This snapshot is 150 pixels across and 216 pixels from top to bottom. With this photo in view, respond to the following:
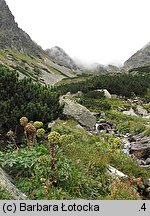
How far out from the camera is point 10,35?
5517 inches

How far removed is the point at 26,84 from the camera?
33.5 feet

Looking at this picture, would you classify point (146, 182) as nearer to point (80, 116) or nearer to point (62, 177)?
point (62, 177)

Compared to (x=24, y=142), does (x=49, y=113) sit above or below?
above

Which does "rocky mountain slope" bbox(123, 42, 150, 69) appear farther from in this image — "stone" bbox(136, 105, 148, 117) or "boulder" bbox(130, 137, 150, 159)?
"boulder" bbox(130, 137, 150, 159)

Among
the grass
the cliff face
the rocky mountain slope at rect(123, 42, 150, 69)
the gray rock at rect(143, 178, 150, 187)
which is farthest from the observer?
the rocky mountain slope at rect(123, 42, 150, 69)

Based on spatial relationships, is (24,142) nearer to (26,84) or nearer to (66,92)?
(26,84)

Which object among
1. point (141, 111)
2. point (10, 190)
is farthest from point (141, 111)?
point (10, 190)

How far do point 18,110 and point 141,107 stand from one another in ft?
58.3

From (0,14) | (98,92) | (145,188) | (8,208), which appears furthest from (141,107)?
(0,14)

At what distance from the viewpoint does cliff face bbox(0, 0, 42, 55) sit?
436 feet

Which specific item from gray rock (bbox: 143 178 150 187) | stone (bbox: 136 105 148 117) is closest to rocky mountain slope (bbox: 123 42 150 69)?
stone (bbox: 136 105 148 117)

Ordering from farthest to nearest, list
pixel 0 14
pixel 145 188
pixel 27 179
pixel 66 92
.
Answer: pixel 0 14, pixel 66 92, pixel 145 188, pixel 27 179

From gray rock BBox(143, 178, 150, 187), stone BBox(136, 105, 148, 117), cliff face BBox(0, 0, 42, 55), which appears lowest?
stone BBox(136, 105, 148, 117)

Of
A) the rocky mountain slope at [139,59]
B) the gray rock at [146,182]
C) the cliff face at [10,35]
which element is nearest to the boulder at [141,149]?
the gray rock at [146,182]
